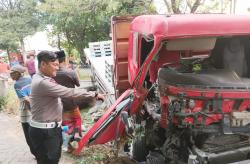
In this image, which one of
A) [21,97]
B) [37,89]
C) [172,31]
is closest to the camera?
[172,31]

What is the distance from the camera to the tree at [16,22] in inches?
1061

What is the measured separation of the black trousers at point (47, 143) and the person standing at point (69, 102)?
6.08 ft

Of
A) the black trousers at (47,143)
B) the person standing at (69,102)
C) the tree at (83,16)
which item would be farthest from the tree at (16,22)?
the black trousers at (47,143)

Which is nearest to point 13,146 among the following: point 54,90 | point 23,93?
point 23,93

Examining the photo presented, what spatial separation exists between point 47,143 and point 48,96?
0.58 metres

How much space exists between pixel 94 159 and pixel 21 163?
4.10 feet

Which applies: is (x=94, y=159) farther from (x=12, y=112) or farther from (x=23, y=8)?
(x=23, y=8)

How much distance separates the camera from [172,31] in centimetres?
379

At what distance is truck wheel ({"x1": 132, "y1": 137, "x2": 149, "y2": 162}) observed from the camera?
18.3ft

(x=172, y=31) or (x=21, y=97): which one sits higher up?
(x=172, y=31)

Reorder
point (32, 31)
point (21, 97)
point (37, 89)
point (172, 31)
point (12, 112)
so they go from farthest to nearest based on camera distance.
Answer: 1. point (32, 31)
2. point (12, 112)
3. point (21, 97)
4. point (37, 89)
5. point (172, 31)

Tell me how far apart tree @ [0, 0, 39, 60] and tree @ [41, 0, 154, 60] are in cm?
202

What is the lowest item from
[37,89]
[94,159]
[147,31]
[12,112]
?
[12,112]

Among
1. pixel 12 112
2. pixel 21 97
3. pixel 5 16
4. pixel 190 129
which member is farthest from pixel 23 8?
pixel 190 129
